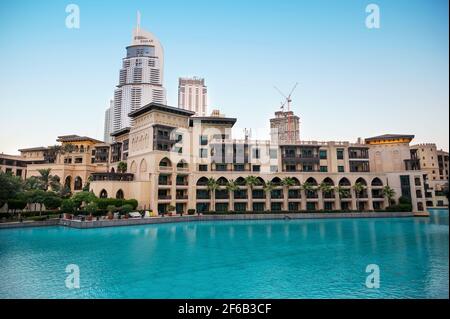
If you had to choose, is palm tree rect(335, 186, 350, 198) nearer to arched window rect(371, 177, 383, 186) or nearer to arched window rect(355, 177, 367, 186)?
arched window rect(355, 177, 367, 186)

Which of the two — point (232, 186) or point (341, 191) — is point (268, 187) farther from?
point (341, 191)

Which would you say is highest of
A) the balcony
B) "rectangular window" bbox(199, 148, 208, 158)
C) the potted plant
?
"rectangular window" bbox(199, 148, 208, 158)

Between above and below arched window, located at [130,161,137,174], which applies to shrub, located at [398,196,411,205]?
below

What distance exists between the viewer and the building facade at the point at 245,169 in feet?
209

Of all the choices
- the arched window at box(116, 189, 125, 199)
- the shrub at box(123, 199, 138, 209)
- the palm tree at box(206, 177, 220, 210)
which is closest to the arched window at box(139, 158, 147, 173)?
the arched window at box(116, 189, 125, 199)

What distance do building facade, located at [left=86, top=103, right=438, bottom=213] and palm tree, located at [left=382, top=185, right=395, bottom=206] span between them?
1.23m

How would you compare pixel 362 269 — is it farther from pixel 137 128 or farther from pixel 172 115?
pixel 137 128

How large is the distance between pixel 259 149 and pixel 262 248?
4335cm

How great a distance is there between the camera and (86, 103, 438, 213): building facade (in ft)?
209

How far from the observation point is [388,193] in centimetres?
6725

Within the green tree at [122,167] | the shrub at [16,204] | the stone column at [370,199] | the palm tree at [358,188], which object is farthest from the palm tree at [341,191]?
the shrub at [16,204]

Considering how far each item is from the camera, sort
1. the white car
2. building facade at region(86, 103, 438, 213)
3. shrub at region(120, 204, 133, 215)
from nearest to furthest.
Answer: shrub at region(120, 204, 133, 215) < the white car < building facade at region(86, 103, 438, 213)

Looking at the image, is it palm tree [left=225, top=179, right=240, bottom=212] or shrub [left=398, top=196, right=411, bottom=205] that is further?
shrub [left=398, top=196, right=411, bottom=205]
